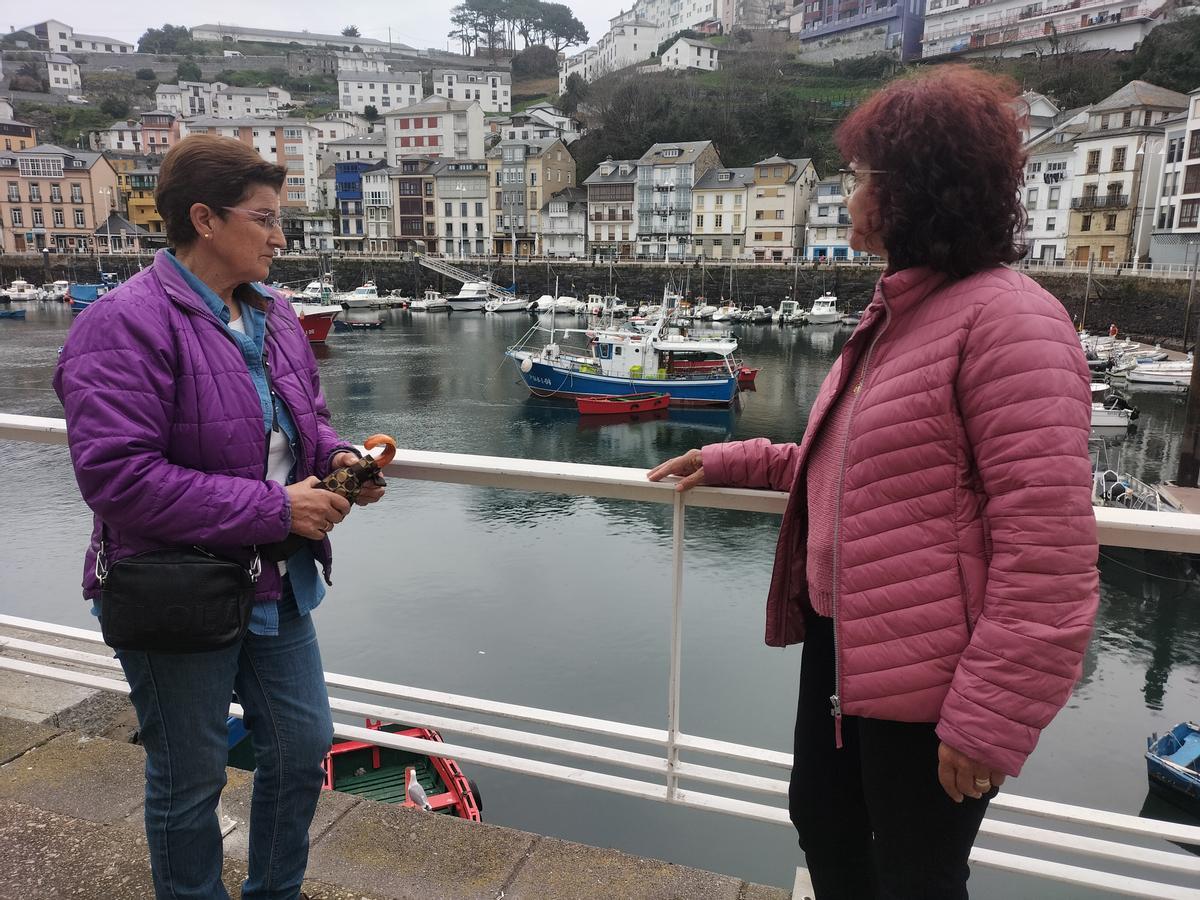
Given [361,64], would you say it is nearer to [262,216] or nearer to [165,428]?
[262,216]

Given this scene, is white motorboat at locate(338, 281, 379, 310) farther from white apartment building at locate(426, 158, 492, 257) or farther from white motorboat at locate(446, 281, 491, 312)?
white apartment building at locate(426, 158, 492, 257)

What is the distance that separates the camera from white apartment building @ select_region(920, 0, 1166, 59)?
5341 cm

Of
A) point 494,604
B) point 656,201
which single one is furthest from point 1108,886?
point 656,201

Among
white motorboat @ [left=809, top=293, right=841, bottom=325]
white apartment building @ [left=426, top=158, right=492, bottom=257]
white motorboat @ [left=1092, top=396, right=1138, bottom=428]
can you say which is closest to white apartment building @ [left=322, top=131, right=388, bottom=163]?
white apartment building @ [left=426, top=158, right=492, bottom=257]

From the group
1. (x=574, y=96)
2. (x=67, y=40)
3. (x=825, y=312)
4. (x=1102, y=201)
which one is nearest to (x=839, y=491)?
(x=825, y=312)

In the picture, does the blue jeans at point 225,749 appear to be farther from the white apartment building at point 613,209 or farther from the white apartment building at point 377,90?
the white apartment building at point 377,90

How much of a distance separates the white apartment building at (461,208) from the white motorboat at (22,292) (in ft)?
75.0

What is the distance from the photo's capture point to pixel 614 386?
2289 centimetres

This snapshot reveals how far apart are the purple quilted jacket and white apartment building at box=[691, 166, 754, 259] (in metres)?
50.0

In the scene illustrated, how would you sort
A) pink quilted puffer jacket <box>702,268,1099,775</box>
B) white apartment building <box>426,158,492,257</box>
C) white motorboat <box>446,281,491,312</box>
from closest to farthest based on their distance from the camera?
pink quilted puffer jacket <box>702,268,1099,775</box>, white motorboat <box>446,281,491,312</box>, white apartment building <box>426,158,492,257</box>

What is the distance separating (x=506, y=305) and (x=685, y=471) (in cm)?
4530

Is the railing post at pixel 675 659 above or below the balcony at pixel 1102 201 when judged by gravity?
below

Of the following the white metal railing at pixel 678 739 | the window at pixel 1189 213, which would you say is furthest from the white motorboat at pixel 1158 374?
the white metal railing at pixel 678 739

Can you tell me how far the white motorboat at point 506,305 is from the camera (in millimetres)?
45344
